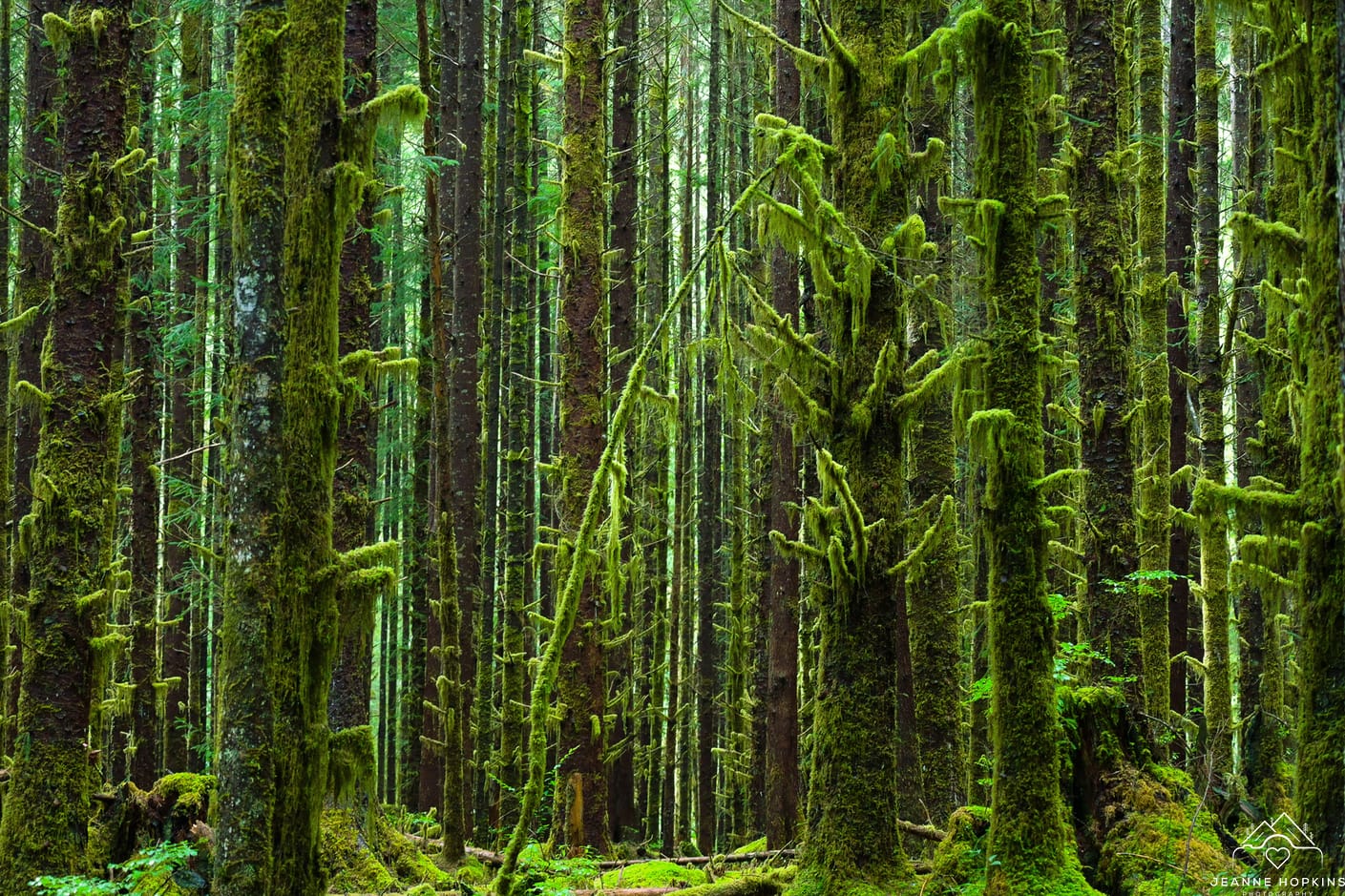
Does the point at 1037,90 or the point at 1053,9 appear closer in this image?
the point at 1037,90

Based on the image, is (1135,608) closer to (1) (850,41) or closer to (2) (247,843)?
(1) (850,41)

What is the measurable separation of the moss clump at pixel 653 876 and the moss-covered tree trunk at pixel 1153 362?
5.60 m

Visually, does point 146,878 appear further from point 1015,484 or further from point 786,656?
point 786,656

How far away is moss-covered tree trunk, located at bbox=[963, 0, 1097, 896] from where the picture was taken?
21.4ft

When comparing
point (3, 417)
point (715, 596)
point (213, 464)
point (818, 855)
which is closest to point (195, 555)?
point (213, 464)

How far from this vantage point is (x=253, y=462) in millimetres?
6090

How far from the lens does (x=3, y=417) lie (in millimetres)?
11305

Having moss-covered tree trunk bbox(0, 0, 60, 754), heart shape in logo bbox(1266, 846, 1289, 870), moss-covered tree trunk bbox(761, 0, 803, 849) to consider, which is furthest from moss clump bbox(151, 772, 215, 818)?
heart shape in logo bbox(1266, 846, 1289, 870)

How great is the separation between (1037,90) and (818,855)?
20.3 ft

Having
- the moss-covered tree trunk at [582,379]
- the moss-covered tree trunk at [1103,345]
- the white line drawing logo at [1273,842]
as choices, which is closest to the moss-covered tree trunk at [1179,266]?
the moss-covered tree trunk at [1103,345]

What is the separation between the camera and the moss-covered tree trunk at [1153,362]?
1172 cm

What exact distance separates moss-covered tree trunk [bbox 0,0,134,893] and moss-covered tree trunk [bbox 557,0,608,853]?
439 centimetres

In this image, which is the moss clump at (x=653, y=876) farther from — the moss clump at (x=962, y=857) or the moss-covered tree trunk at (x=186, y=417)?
the moss-covered tree trunk at (x=186, y=417)

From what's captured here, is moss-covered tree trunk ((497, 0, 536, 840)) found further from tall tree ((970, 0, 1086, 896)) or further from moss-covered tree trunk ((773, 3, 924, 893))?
tall tree ((970, 0, 1086, 896))
